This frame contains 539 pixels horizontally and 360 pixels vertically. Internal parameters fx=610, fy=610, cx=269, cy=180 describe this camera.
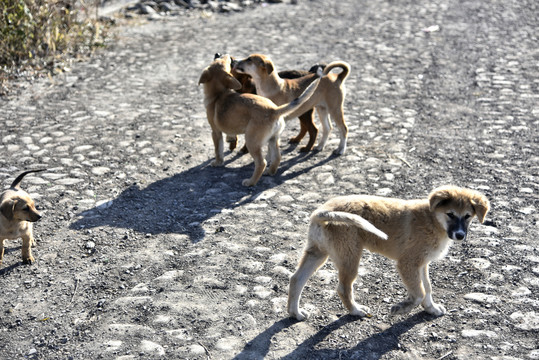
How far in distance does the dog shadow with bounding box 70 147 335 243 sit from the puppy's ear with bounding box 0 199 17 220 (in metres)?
0.82

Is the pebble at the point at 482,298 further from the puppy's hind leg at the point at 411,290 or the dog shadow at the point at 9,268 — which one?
the dog shadow at the point at 9,268

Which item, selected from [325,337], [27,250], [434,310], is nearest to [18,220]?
Answer: [27,250]

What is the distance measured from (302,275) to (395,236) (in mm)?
826

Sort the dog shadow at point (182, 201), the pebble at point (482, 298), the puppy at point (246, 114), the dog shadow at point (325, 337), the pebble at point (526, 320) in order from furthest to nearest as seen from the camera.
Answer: the puppy at point (246, 114), the dog shadow at point (182, 201), the pebble at point (482, 298), the pebble at point (526, 320), the dog shadow at point (325, 337)

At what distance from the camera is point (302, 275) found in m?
5.01

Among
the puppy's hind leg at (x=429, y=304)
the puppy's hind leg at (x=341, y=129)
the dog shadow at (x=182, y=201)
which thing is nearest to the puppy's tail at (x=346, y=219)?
the puppy's hind leg at (x=429, y=304)

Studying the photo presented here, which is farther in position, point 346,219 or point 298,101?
point 298,101

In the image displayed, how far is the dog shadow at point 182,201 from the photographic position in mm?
6477

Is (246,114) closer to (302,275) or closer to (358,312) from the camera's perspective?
(302,275)

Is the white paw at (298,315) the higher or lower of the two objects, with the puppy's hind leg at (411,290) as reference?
lower

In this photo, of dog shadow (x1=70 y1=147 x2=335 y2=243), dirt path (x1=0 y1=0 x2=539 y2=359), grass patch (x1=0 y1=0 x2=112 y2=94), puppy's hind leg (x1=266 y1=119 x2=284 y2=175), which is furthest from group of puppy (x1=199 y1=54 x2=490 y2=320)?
grass patch (x1=0 y1=0 x2=112 y2=94)

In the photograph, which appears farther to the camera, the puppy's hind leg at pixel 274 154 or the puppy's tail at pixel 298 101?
the puppy's hind leg at pixel 274 154

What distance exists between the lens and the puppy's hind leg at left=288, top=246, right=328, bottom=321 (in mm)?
4984

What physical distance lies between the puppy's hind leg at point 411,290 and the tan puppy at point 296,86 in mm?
3430
